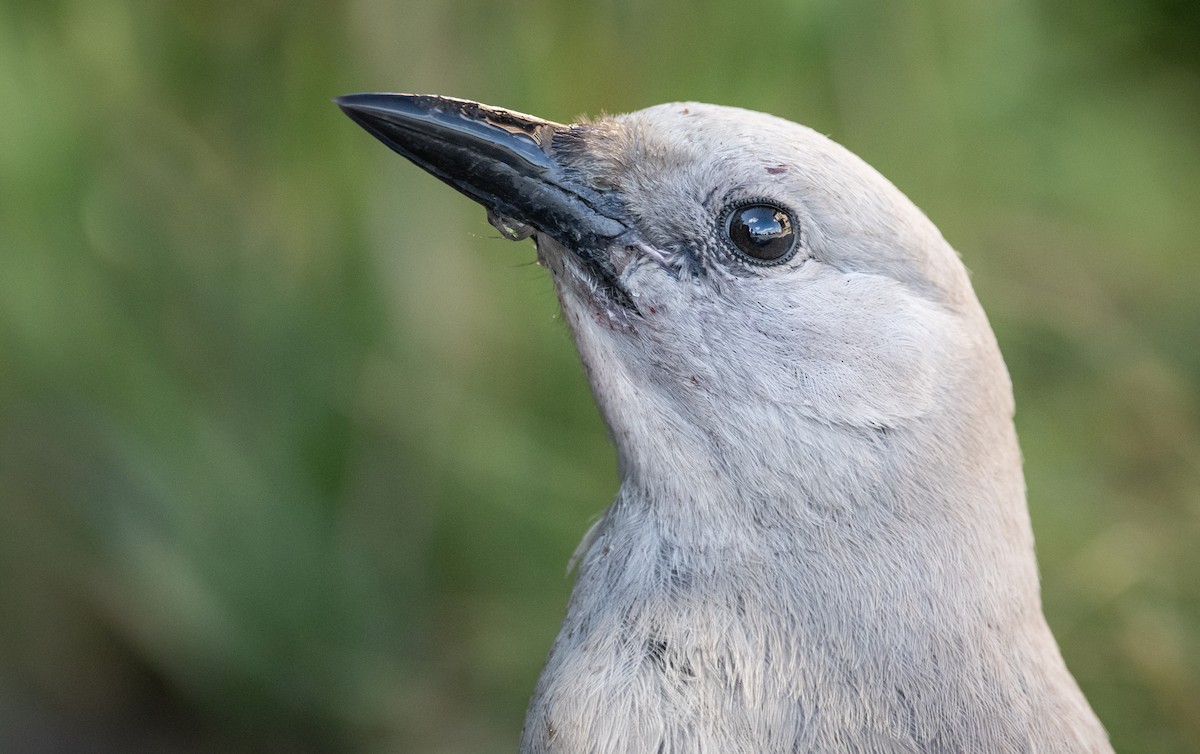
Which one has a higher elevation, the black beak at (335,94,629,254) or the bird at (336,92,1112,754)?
the black beak at (335,94,629,254)

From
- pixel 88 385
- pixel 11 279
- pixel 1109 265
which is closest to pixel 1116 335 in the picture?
pixel 1109 265

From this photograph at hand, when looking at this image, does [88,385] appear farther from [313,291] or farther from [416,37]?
[416,37]

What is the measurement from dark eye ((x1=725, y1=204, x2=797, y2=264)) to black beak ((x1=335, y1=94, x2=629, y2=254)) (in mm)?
147

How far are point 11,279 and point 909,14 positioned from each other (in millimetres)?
2358

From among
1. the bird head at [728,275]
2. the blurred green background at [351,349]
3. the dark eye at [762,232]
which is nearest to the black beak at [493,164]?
the bird head at [728,275]

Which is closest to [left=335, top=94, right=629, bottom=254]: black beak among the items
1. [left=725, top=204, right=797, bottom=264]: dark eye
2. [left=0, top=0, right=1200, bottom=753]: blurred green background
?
[left=725, top=204, right=797, bottom=264]: dark eye

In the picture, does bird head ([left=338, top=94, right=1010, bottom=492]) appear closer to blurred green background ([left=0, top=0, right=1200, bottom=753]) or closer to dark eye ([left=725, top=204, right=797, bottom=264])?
dark eye ([left=725, top=204, right=797, bottom=264])

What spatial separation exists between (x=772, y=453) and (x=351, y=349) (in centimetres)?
177

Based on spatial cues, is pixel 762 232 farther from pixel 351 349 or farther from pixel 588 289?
pixel 351 349

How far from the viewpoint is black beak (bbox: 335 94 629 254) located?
1.50m

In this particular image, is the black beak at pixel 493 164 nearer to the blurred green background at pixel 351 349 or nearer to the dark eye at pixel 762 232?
the dark eye at pixel 762 232

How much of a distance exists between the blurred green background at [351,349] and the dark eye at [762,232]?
4.79 feet

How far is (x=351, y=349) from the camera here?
9.75 ft

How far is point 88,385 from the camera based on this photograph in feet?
9.82
